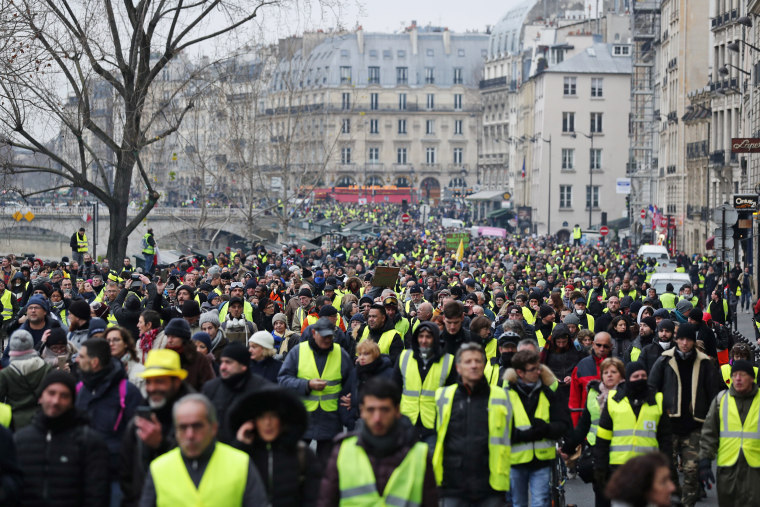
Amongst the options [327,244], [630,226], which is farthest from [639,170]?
[327,244]

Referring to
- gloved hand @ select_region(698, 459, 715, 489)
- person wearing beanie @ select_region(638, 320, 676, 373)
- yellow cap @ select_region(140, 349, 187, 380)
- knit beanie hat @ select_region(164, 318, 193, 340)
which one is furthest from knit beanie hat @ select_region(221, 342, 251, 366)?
person wearing beanie @ select_region(638, 320, 676, 373)

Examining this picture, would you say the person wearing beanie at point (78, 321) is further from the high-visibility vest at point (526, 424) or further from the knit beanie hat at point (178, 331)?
the high-visibility vest at point (526, 424)

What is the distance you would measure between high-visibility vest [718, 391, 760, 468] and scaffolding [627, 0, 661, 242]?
60.7 m

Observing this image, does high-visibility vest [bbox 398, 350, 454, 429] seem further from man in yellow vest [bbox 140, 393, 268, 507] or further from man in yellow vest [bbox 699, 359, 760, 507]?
man in yellow vest [bbox 140, 393, 268, 507]

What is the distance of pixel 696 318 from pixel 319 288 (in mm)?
10131

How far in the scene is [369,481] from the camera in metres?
6.10

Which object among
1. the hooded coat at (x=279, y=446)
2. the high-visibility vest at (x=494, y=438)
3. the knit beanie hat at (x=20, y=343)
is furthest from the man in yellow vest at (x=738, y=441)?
the knit beanie hat at (x=20, y=343)

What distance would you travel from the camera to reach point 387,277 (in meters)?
18.7

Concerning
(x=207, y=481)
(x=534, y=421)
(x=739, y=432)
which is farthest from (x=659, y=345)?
(x=207, y=481)

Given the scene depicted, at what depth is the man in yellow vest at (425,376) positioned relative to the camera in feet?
29.9

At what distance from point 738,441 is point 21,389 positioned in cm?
440

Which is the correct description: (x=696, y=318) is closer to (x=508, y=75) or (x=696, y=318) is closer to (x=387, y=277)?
(x=387, y=277)

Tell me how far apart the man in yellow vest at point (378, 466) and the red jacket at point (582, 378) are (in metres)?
4.64

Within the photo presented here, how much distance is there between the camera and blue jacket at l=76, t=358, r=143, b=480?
292 inches
